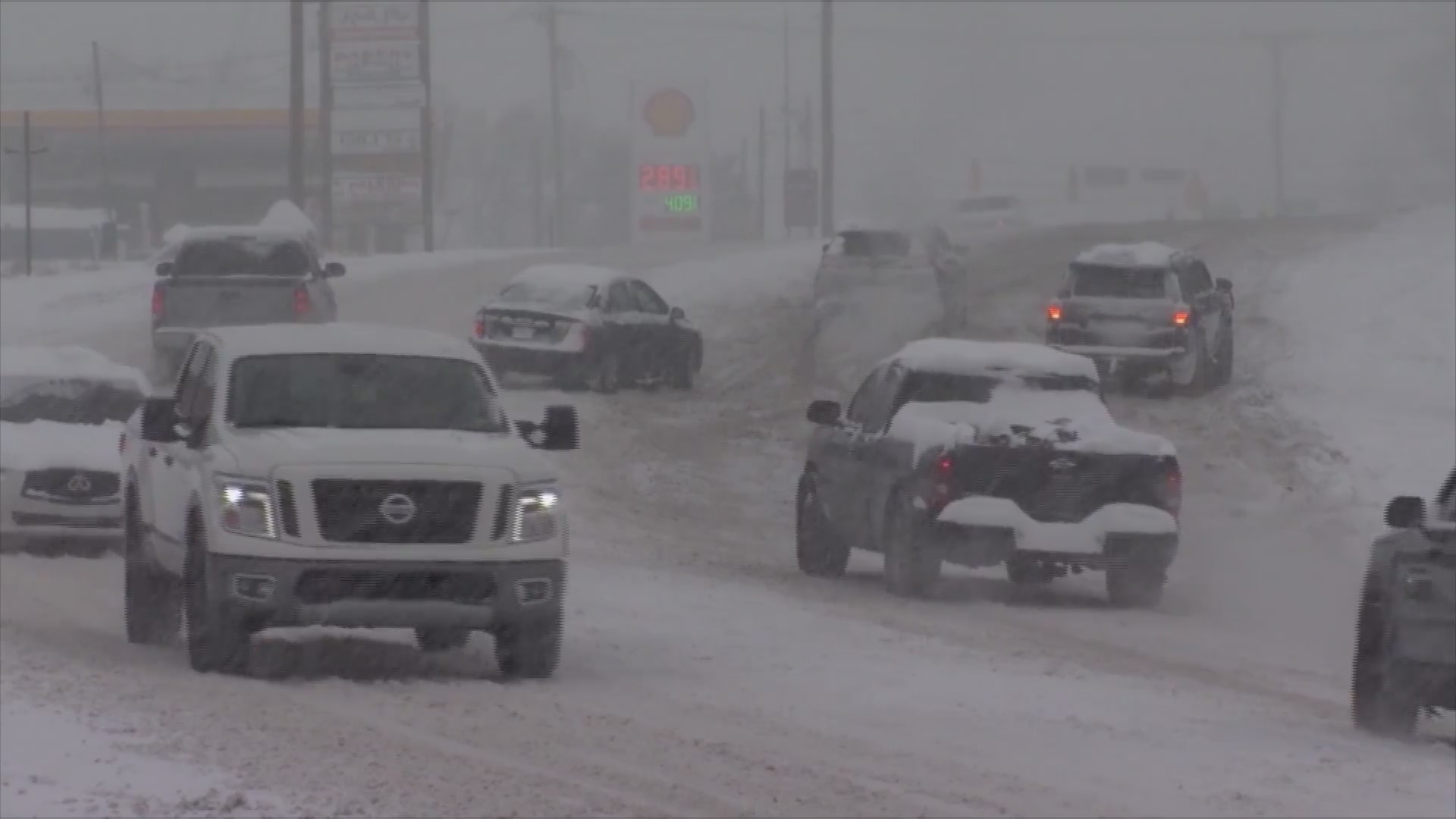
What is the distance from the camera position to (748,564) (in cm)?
1886

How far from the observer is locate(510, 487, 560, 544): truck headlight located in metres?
12.2

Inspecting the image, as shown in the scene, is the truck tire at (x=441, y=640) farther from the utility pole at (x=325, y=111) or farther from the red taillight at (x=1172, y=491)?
the utility pole at (x=325, y=111)

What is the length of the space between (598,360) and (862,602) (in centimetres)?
1314

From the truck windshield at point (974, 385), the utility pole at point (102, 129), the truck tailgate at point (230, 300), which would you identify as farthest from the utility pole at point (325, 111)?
the truck windshield at point (974, 385)

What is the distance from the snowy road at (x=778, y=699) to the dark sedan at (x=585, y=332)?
700 cm

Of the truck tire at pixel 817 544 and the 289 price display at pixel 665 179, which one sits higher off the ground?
the 289 price display at pixel 665 179

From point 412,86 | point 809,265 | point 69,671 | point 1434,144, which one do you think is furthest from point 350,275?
point 1434,144

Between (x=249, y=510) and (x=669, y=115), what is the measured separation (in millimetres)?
95722

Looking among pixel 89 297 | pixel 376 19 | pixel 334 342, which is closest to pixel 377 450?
pixel 334 342

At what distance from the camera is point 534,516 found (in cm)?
1231

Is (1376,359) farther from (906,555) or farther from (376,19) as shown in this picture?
(376,19)

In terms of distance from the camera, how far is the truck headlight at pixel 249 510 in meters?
12.0

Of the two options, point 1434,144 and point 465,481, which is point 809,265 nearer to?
point 465,481

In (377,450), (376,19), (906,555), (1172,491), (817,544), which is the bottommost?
(817,544)
